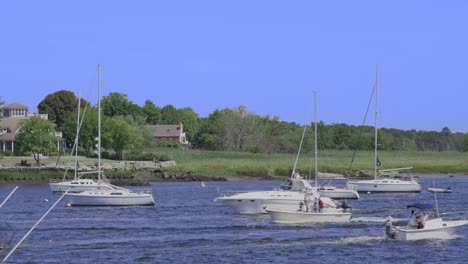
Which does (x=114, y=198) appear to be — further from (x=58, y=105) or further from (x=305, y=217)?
(x=58, y=105)

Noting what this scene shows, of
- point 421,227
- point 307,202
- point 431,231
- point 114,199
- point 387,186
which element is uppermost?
point 387,186

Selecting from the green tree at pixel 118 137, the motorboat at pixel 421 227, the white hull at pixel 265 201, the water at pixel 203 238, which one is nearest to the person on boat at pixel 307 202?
the water at pixel 203 238

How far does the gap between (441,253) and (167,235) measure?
16804mm

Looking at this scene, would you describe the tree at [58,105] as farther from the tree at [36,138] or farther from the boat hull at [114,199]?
the boat hull at [114,199]

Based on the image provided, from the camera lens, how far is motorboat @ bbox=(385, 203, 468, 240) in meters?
51.9

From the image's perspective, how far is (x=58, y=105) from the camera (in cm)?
19488

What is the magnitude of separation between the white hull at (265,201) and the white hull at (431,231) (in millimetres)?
13791

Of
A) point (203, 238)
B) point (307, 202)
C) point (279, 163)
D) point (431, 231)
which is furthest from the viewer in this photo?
point (279, 163)

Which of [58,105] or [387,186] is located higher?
[58,105]

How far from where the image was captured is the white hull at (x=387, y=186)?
335 feet

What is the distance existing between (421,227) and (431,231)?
80cm

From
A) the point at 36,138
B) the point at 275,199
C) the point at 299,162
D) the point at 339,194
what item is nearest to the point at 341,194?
the point at 339,194

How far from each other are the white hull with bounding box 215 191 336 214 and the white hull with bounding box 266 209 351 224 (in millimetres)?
4494

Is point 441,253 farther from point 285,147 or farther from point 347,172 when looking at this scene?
point 285,147
